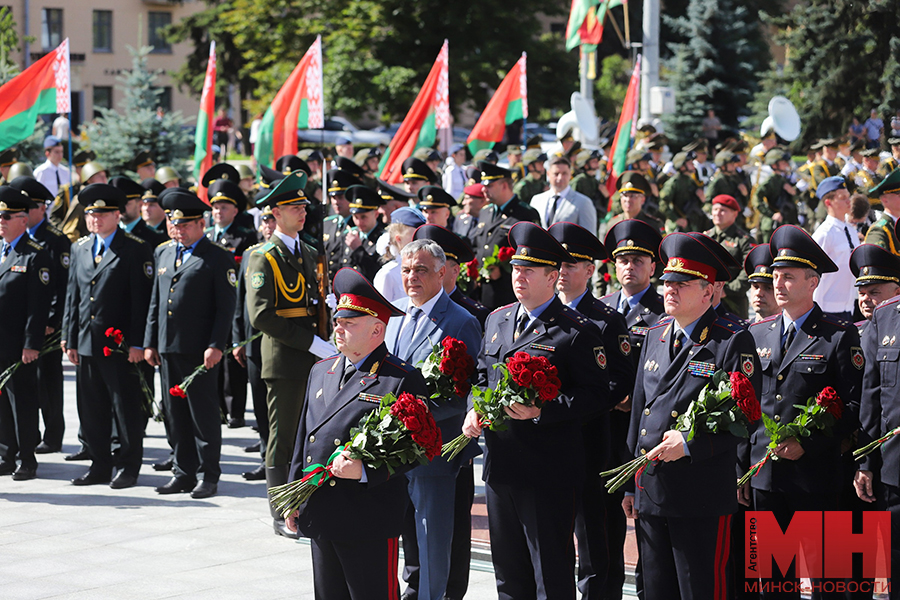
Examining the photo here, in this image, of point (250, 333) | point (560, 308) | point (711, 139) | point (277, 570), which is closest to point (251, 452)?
point (250, 333)

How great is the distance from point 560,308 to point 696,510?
1243mm

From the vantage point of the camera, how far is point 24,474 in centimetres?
1026

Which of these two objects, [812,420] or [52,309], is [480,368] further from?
[52,309]

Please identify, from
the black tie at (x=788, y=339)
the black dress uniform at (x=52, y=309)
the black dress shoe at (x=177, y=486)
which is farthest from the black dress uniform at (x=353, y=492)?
the black dress uniform at (x=52, y=309)

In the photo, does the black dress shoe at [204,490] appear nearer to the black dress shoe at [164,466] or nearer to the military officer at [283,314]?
the black dress shoe at [164,466]

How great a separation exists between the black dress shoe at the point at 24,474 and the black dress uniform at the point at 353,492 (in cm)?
553

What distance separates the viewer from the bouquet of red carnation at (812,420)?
6176 mm

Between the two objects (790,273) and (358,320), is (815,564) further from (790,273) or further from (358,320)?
(358,320)

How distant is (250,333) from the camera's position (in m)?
9.92

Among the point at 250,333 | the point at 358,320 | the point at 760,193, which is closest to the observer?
the point at 358,320

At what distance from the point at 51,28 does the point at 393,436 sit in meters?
58.6

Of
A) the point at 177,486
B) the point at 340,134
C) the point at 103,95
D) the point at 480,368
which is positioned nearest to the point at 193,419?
the point at 177,486

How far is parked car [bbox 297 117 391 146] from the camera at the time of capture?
42656 mm

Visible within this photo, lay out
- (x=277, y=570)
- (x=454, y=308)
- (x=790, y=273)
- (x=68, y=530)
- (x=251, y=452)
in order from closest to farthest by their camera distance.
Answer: (x=790, y=273) → (x=454, y=308) → (x=277, y=570) → (x=68, y=530) → (x=251, y=452)
